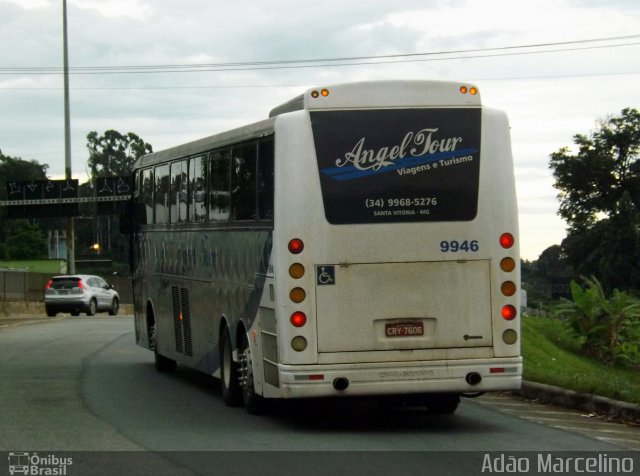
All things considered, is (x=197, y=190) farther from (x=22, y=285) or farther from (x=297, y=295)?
(x=22, y=285)

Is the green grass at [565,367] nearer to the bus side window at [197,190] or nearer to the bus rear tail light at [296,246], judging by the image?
the bus rear tail light at [296,246]

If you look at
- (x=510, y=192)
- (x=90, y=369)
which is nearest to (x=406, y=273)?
(x=510, y=192)

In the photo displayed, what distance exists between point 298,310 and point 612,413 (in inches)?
138

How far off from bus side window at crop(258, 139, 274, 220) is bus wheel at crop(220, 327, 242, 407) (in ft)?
7.47

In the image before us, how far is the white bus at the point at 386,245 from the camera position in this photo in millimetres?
11766

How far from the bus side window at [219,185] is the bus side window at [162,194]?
2.75 meters

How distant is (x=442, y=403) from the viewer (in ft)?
44.1

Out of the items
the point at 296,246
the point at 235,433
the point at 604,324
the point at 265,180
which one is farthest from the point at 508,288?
the point at 604,324

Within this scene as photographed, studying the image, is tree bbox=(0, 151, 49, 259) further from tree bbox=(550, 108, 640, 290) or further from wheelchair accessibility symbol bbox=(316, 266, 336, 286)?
wheelchair accessibility symbol bbox=(316, 266, 336, 286)

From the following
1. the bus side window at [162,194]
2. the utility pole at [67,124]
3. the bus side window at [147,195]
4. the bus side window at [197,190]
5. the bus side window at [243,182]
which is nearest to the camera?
the bus side window at [243,182]

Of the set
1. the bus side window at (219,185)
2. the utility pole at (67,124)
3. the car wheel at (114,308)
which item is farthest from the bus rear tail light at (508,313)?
the utility pole at (67,124)

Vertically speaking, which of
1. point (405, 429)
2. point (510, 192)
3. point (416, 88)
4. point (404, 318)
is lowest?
point (405, 429)

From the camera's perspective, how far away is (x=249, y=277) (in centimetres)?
1323
